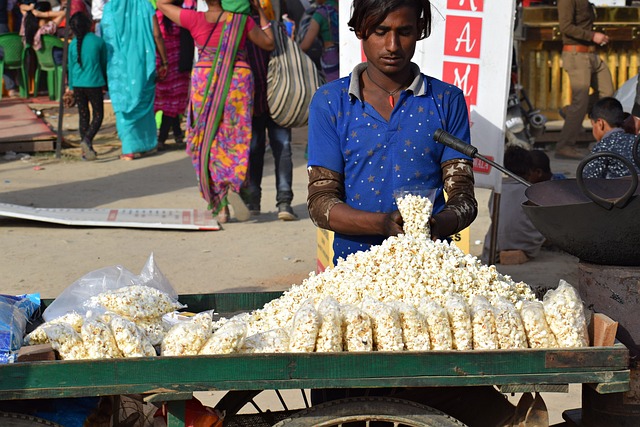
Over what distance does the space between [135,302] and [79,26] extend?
7.92m

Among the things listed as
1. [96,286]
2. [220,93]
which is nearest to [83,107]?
[220,93]

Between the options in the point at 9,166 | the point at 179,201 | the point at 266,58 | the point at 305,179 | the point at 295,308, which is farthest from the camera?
the point at 9,166

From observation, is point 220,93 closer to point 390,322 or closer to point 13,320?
point 13,320

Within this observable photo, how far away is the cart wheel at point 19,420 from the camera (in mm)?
2715

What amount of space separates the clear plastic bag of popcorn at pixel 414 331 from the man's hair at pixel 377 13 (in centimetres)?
95

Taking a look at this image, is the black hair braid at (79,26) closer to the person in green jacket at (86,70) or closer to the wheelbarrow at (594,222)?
the person in green jacket at (86,70)

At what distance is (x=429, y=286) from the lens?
2881mm

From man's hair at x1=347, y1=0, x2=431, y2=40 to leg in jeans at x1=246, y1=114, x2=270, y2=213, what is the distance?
15.7 ft

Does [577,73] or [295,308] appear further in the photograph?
[577,73]

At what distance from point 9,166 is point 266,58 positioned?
419 cm

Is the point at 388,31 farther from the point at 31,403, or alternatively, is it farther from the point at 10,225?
the point at 10,225

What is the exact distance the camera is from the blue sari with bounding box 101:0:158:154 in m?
10.8

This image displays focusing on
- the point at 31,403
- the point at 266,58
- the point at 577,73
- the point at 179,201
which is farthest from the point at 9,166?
the point at 31,403

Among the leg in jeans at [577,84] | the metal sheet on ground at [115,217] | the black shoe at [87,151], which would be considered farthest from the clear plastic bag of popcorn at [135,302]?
the leg in jeans at [577,84]
